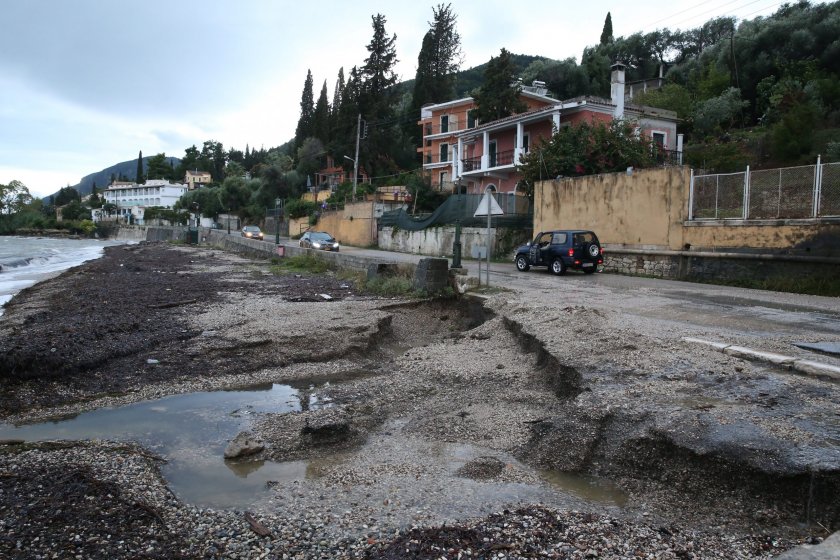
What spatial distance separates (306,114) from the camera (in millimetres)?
85812

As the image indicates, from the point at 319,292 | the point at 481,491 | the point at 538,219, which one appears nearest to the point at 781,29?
the point at 538,219

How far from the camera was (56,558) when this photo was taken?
3.23m

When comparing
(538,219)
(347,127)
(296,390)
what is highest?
(347,127)

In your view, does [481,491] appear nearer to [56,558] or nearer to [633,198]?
[56,558]

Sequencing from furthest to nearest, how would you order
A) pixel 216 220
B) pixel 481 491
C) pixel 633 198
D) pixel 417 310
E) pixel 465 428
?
pixel 216 220
pixel 633 198
pixel 417 310
pixel 465 428
pixel 481 491

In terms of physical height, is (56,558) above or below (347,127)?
below

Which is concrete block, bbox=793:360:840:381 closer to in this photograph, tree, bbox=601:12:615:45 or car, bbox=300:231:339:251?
car, bbox=300:231:339:251

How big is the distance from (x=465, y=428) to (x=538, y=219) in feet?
64.4

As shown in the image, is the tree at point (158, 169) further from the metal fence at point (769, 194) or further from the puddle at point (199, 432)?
Result: the puddle at point (199, 432)

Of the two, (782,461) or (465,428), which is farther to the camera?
(465,428)

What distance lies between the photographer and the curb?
582 cm

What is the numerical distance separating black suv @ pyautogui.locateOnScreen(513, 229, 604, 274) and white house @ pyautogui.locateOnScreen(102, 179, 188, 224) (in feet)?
424

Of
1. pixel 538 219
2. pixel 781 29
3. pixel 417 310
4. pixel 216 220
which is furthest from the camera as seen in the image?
pixel 216 220

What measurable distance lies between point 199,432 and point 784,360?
6.49 metres
